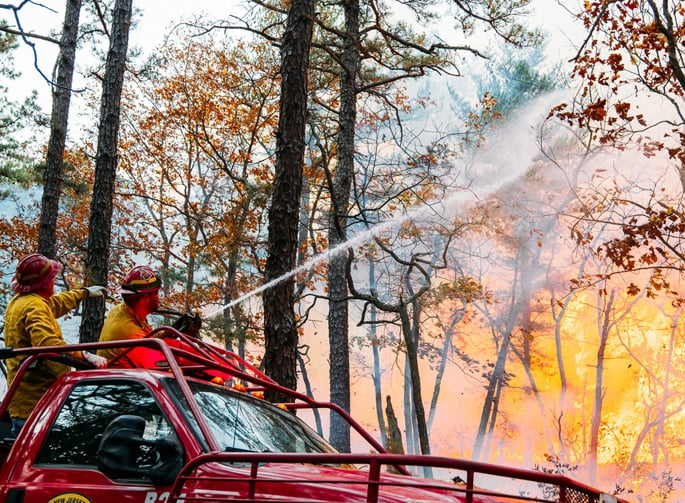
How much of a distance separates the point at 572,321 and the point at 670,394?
5424 mm

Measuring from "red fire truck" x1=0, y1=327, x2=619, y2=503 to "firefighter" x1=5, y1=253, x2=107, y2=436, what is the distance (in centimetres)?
24

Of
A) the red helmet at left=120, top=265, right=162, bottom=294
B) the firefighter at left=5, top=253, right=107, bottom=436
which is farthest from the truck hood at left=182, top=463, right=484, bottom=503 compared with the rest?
the red helmet at left=120, top=265, right=162, bottom=294

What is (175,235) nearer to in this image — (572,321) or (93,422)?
(572,321)

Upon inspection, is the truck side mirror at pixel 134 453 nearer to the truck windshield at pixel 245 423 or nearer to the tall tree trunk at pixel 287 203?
the truck windshield at pixel 245 423

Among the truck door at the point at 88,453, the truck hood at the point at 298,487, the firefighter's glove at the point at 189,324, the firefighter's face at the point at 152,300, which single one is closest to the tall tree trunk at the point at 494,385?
the firefighter's glove at the point at 189,324

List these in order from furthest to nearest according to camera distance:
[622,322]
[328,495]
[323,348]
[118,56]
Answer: [323,348] < [622,322] < [118,56] < [328,495]

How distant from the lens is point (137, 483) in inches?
141

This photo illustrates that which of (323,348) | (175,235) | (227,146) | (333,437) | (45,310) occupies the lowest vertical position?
(333,437)

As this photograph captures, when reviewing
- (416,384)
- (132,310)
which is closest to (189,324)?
(132,310)

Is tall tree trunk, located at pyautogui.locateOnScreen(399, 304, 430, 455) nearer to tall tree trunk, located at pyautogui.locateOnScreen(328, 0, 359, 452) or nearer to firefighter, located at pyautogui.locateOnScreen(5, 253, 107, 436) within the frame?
tall tree trunk, located at pyautogui.locateOnScreen(328, 0, 359, 452)

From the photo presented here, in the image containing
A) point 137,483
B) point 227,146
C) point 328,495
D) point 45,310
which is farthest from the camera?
point 227,146

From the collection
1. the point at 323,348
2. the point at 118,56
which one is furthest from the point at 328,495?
the point at 323,348

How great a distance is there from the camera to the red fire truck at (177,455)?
305cm

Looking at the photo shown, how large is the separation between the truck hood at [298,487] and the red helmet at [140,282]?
8.43 ft
